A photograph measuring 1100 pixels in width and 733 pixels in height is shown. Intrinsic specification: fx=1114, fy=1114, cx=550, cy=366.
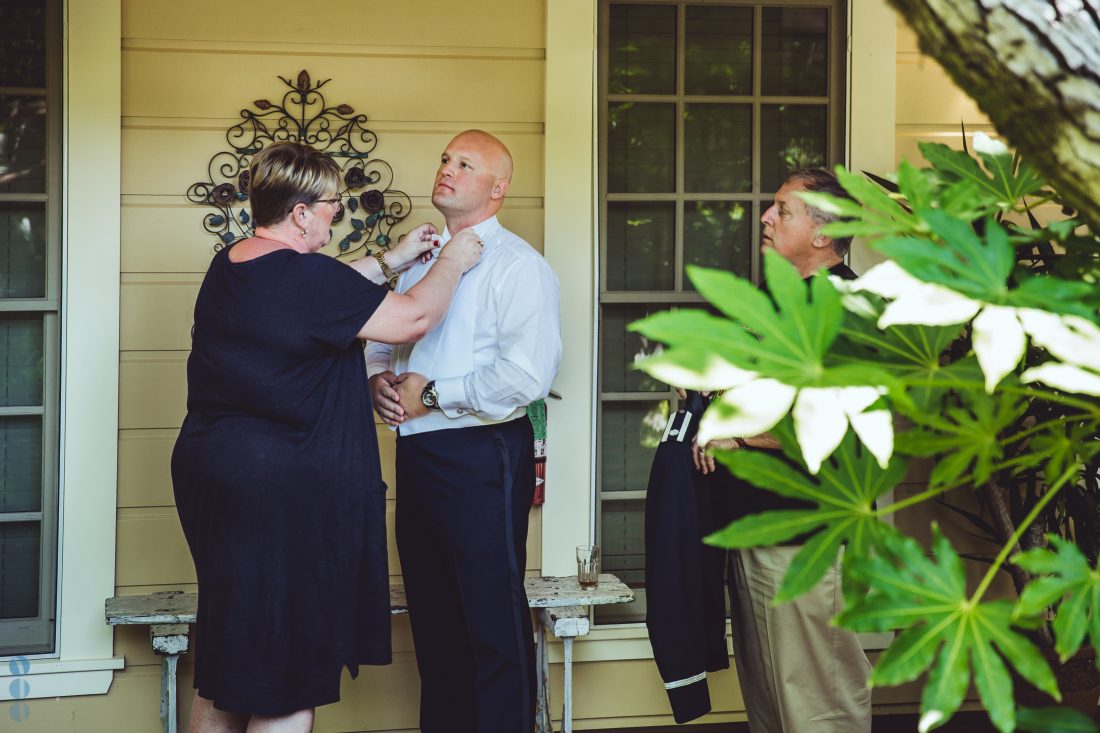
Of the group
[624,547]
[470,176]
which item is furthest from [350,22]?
[624,547]

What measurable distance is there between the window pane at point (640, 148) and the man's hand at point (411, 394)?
→ 105 cm

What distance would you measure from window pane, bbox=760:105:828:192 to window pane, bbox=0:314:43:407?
2.38 meters

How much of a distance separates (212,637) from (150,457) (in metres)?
1.05

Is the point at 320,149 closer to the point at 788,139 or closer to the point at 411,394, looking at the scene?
the point at 411,394

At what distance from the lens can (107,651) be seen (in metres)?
3.38

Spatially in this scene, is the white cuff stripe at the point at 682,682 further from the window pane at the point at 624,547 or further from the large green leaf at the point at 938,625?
the large green leaf at the point at 938,625

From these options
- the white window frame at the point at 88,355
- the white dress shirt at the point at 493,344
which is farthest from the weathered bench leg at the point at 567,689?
the white window frame at the point at 88,355

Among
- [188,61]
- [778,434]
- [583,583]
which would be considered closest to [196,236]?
[188,61]

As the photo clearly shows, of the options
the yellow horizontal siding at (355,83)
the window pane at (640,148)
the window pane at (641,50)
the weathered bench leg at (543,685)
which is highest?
the window pane at (641,50)

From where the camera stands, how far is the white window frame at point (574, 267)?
11.6 ft

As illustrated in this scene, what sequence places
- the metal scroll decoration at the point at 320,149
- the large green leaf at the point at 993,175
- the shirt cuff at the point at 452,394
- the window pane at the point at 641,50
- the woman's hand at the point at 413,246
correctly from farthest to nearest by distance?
the window pane at the point at 641,50
the metal scroll decoration at the point at 320,149
the woman's hand at the point at 413,246
the shirt cuff at the point at 452,394
the large green leaf at the point at 993,175

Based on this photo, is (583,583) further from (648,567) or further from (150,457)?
(150,457)

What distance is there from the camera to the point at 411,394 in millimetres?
3025

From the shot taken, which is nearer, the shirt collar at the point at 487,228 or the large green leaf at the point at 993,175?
the large green leaf at the point at 993,175
